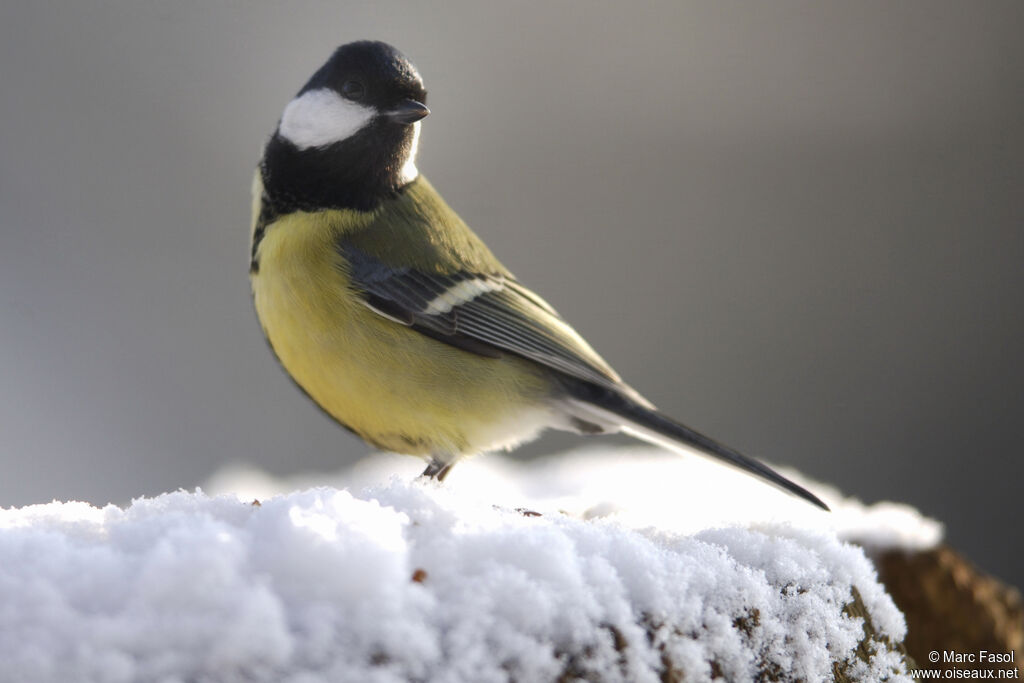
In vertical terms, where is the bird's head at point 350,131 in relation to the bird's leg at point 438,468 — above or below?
above

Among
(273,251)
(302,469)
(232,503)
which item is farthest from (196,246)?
(232,503)

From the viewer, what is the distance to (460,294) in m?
1.12

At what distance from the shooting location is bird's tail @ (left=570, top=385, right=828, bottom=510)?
1001mm

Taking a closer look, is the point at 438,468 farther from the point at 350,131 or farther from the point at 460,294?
the point at 350,131

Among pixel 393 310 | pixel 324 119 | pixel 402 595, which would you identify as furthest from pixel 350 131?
pixel 402 595

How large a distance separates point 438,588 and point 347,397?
1.86 feet

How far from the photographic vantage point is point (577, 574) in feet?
1.62

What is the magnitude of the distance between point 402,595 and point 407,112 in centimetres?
73

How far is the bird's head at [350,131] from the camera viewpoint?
1077 mm

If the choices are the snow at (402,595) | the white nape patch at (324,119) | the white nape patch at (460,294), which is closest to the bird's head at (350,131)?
the white nape patch at (324,119)

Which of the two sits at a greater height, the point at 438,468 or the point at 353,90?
the point at 353,90

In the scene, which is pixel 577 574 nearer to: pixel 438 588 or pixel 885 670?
pixel 438 588

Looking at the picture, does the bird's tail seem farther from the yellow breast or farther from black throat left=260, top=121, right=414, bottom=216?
black throat left=260, top=121, right=414, bottom=216

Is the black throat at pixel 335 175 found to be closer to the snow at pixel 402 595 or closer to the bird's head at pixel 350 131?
the bird's head at pixel 350 131
